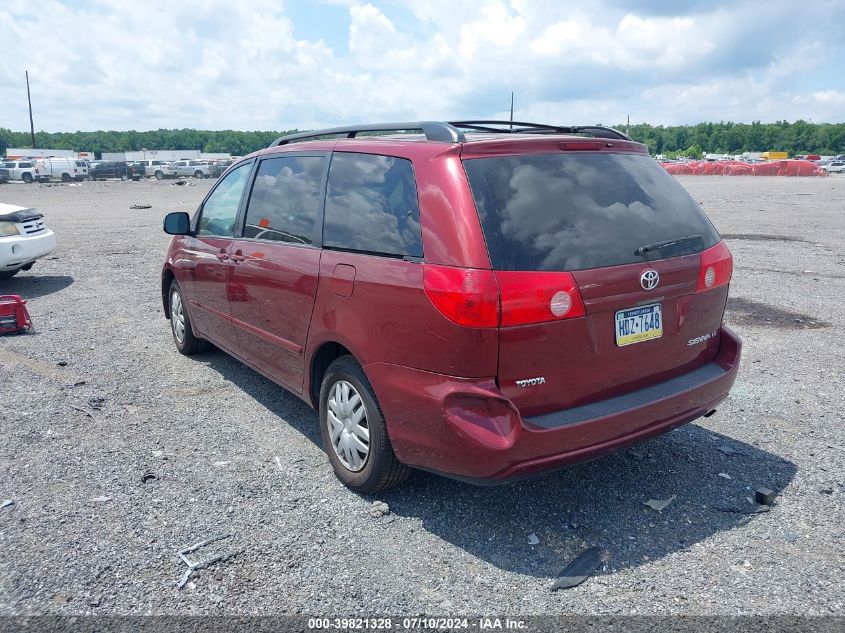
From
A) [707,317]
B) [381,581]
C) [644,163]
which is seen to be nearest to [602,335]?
[707,317]

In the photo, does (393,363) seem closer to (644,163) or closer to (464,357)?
(464,357)

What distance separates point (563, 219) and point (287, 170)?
2113 millimetres

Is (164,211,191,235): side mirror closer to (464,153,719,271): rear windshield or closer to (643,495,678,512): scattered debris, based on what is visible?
(464,153,719,271): rear windshield

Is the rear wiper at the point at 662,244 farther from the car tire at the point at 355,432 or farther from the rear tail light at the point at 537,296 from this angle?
the car tire at the point at 355,432

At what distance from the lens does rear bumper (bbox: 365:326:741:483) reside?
9.64ft

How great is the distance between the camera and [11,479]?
3932 mm

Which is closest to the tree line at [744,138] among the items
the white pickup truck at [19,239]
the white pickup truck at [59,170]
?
the white pickup truck at [59,170]

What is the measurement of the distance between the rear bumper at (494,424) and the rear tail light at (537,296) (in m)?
0.34

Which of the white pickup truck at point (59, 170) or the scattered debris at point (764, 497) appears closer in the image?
the scattered debris at point (764, 497)

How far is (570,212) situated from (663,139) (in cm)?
17707

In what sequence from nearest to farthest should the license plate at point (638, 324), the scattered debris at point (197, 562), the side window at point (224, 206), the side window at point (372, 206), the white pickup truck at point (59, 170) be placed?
the scattered debris at point (197, 562) < the license plate at point (638, 324) < the side window at point (372, 206) < the side window at point (224, 206) < the white pickup truck at point (59, 170)

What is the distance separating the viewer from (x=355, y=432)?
12.0ft

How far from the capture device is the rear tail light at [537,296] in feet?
9.52

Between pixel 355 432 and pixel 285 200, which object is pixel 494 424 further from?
pixel 285 200
